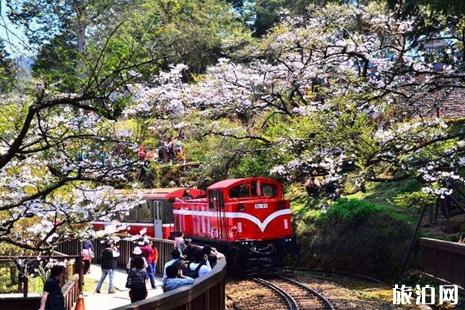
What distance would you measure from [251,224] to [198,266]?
8755 millimetres

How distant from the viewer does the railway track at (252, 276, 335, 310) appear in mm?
13576

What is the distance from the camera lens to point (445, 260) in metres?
12.5

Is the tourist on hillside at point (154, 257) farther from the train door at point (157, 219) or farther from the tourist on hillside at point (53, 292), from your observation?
the tourist on hillside at point (53, 292)

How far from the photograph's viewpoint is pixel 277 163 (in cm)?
2348

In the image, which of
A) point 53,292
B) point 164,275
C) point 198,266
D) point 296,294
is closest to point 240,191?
point 296,294

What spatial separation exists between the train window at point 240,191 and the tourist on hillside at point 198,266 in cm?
792

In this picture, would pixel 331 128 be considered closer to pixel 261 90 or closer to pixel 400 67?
pixel 400 67

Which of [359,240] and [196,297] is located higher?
[359,240]

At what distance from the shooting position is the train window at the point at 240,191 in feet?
61.2

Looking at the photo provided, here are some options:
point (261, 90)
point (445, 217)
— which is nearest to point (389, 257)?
point (445, 217)

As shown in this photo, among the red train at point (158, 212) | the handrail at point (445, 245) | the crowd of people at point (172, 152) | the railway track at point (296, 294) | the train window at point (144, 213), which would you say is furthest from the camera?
the crowd of people at point (172, 152)

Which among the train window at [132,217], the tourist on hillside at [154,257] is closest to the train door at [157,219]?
the train window at [132,217]

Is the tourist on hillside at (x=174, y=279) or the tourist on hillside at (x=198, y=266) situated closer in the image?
the tourist on hillside at (x=174, y=279)

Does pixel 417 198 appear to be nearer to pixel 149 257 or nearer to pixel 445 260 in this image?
pixel 445 260
